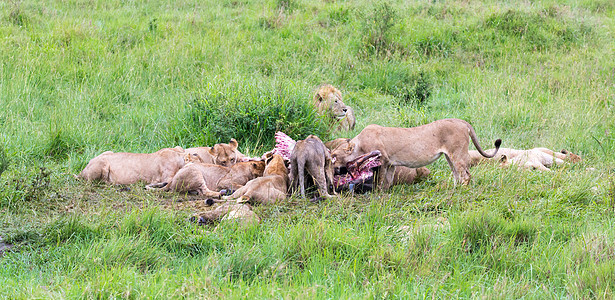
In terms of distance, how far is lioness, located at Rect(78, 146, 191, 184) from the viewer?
720cm

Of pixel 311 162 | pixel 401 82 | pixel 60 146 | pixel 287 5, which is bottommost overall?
pixel 401 82

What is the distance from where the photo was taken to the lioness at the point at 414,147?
22.6ft

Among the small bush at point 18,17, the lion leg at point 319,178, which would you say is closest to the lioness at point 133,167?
the lion leg at point 319,178

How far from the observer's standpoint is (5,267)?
180 inches

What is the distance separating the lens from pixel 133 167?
7309 millimetres

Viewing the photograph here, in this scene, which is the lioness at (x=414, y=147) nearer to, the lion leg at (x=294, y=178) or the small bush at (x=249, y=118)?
the lion leg at (x=294, y=178)

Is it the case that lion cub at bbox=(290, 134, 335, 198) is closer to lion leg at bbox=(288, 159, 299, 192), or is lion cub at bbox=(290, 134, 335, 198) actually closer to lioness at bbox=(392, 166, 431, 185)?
lion leg at bbox=(288, 159, 299, 192)

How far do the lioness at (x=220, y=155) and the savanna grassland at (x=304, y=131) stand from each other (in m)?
0.82

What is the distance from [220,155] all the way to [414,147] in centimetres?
243

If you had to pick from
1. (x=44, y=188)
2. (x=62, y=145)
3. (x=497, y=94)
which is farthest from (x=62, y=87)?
(x=497, y=94)

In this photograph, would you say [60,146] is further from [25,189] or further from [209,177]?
[209,177]

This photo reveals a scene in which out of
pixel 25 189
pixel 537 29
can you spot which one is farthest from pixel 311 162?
pixel 537 29

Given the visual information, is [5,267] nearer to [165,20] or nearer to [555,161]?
[555,161]

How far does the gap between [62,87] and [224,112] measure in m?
3.58
